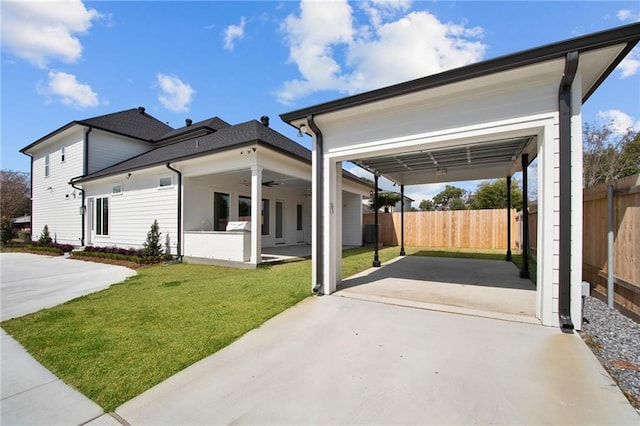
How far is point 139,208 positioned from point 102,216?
3552mm

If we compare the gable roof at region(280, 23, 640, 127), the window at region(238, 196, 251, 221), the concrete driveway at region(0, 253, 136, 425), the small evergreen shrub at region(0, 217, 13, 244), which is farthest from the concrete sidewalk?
the small evergreen shrub at region(0, 217, 13, 244)

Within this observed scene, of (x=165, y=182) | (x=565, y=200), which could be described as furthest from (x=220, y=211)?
(x=565, y=200)

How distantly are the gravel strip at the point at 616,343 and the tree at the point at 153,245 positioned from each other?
35.0 ft

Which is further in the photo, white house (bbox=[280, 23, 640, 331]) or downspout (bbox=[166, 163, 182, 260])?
downspout (bbox=[166, 163, 182, 260])

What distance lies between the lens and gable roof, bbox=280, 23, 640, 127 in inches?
113

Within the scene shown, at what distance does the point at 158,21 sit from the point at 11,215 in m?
34.3

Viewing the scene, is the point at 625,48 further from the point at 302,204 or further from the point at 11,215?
the point at 11,215

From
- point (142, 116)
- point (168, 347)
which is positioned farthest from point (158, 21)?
point (142, 116)

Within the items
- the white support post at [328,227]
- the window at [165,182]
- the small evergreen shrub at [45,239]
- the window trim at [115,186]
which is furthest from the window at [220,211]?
the small evergreen shrub at [45,239]

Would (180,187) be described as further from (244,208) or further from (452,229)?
(452,229)

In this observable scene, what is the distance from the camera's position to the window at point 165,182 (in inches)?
390

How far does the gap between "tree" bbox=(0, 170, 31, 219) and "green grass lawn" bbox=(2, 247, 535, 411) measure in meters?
32.7

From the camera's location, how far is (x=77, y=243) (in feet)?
45.1

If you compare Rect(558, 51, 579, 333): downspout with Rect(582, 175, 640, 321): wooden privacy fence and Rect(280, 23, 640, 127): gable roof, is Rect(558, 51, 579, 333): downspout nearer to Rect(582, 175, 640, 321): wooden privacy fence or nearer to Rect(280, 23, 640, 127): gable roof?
Rect(280, 23, 640, 127): gable roof
